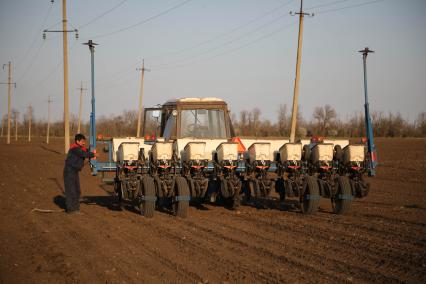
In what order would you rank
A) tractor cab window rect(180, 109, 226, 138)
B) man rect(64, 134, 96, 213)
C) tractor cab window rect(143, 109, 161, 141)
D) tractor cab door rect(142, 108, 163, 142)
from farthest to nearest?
tractor cab window rect(143, 109, 161, 141) → tractor cab door rect(142, 108, 163, 142) → tractor cab window rect(180, 109, 226, 138) → man rect(64, 134, 96, 213)

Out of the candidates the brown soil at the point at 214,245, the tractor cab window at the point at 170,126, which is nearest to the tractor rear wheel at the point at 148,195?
the brown soil at the point at 214,245

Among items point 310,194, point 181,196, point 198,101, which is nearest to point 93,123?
point 198,101

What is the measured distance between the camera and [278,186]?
14.1m

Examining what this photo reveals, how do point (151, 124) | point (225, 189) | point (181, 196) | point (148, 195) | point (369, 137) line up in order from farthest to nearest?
point (151, 124), point (369, 137), point (225, 189), point (148, 195), point (181, 196)

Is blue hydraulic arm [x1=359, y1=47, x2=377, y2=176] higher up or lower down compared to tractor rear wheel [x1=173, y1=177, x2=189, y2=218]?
higher up

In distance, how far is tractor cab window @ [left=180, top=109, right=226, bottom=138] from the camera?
52.0 feet

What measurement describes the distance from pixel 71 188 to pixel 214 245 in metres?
5.46

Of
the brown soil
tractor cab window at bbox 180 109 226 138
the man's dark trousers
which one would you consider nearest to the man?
the man's dark trousers

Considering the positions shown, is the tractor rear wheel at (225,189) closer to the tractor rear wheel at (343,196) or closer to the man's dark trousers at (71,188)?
the tractor rear wheel at (343,196)

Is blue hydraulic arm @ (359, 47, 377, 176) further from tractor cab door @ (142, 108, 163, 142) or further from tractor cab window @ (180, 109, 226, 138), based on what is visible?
tractor cab door @ (142, 108, 163, 142)

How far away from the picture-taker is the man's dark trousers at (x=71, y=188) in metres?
14.1

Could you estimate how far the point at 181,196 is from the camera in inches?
515

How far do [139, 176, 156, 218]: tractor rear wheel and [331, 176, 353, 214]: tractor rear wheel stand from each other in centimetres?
419

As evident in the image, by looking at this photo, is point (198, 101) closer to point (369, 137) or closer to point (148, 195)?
point (148, 195)
